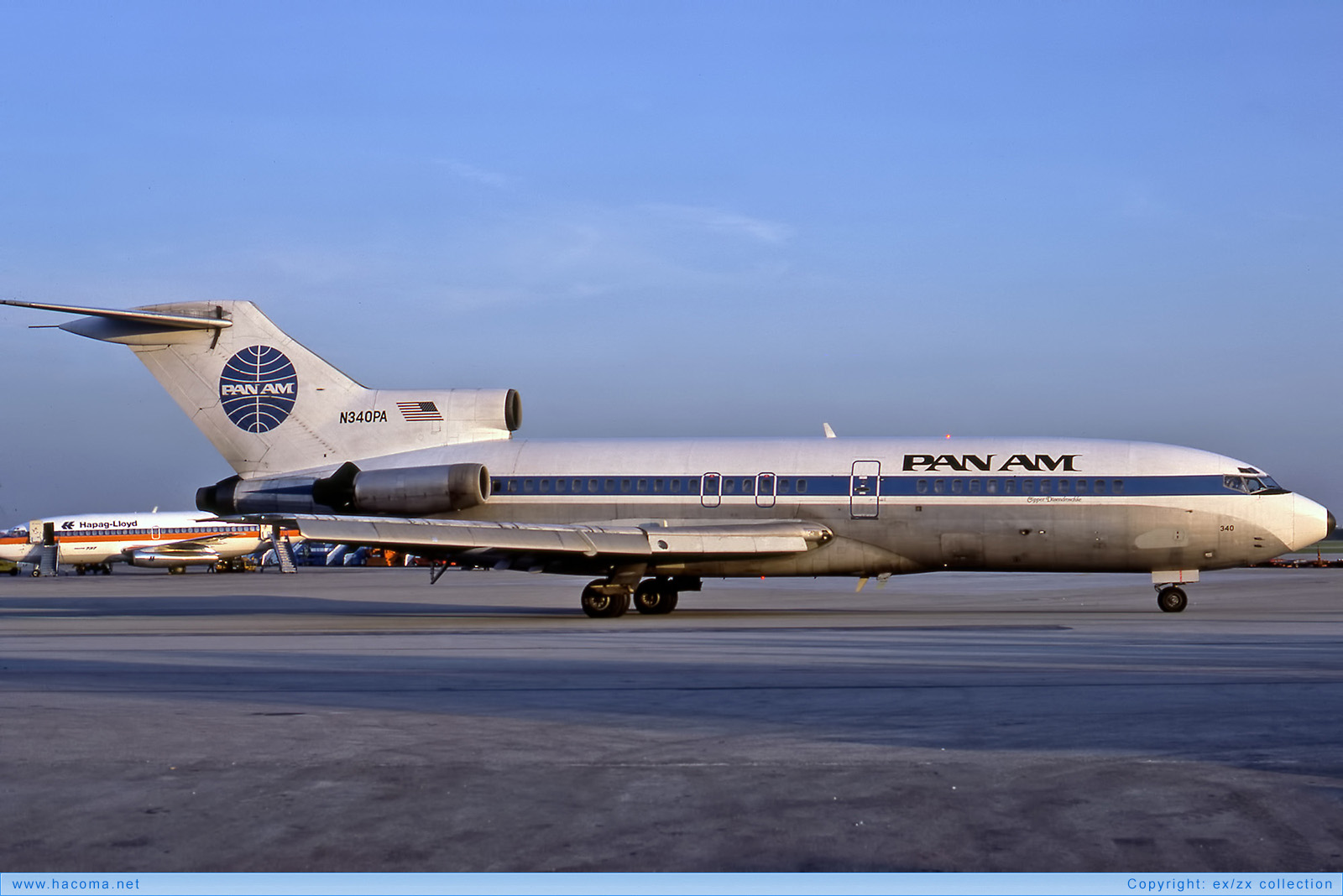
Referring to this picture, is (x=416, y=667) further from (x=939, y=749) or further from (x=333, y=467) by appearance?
(x=333, y=467)

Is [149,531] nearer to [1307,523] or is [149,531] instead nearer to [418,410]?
[418,410]

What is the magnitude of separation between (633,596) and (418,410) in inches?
260

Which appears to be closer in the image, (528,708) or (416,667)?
(528,708)

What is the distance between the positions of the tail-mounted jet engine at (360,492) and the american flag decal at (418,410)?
5.43 feet

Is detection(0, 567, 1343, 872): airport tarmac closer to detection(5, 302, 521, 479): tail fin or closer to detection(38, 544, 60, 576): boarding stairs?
detection(5, 302, 521, 479): tail fin

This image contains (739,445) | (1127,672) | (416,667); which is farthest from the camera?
(739,445)

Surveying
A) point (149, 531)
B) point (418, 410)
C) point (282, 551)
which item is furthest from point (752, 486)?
point (149, 531)

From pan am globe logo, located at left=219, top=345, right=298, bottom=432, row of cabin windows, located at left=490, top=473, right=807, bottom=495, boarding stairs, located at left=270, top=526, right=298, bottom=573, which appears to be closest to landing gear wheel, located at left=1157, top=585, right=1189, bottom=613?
row of cabin windows, located at left=490, top=473, right=807, bottom=495

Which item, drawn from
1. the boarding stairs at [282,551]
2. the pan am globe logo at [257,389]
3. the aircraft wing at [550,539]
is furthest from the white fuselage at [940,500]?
the boarding stairs at [282,551]

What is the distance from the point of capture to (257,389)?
29469mm

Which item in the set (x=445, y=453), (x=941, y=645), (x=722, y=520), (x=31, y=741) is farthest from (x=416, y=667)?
(x=445, y=453)

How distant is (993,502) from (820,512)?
11.5 feet

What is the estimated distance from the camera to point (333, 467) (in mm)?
29141

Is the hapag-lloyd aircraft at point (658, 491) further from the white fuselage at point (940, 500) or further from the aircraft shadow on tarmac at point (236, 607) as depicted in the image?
the aircraft shadow on tarmac at point (236, 607)
